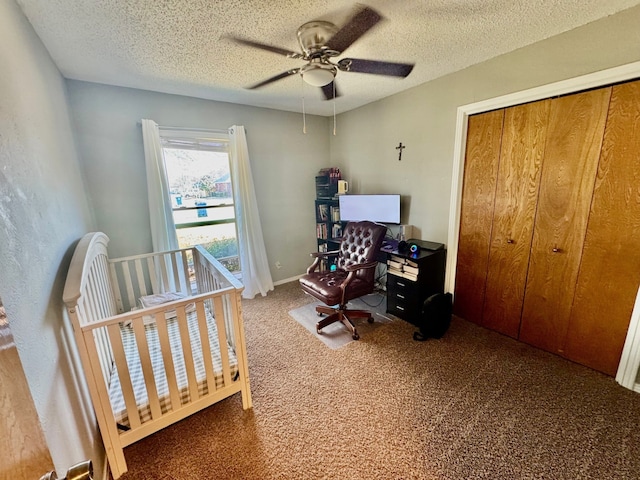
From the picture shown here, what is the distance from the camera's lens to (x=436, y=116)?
2654mm

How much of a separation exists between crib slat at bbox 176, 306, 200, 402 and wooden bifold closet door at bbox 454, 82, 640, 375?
2.46m

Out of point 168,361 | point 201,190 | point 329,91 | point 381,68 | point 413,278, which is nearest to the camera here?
point 168,361

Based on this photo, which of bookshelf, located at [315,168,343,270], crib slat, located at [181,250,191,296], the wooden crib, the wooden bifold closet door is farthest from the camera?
bookshelf, located at [315,168,343,270]

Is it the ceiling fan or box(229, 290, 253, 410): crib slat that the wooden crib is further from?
the ceiling fan

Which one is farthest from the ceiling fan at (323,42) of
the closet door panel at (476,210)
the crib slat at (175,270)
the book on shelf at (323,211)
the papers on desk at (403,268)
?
the book on shelf at (323,211)

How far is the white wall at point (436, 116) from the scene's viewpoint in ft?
5.62

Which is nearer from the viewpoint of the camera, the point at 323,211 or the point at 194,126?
the point at 194,126

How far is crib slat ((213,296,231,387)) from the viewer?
160 centimetres

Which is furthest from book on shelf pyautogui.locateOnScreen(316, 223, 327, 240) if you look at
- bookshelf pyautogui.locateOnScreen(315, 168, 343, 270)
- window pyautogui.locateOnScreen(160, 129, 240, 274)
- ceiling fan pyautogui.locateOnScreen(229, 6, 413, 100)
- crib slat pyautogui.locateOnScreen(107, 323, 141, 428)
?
crib slat pyautogui.locateOnScreen(107, 323, 141, 428)

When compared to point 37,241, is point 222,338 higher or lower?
lower

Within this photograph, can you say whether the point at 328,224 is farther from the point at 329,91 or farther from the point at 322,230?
the point at 329,91

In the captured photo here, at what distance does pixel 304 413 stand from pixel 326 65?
2.16m

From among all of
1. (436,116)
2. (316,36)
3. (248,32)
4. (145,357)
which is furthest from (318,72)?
(145,357)

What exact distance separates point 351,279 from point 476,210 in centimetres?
131
